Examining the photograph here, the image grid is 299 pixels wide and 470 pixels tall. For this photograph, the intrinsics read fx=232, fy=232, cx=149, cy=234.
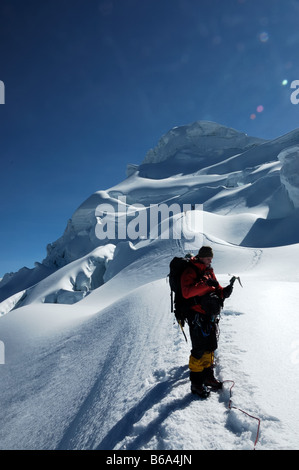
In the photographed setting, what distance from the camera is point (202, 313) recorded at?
9.50 ft

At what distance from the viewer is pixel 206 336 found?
292cm

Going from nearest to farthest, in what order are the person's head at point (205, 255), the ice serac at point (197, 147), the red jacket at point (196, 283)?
1. the red jacket at point (196, 283)
2. the person's head at point (205, 255)
3. the ice serac at point (197, 147)

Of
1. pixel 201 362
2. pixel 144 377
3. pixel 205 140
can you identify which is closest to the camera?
pixel 201 362

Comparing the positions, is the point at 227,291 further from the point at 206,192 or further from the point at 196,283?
the point at 206,192

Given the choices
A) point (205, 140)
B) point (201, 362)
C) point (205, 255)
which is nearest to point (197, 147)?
point (205, 140)

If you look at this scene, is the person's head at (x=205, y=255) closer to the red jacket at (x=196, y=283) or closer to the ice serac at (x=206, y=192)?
the red jacket at (x=196, y=283)

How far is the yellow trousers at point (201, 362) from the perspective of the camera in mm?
2836

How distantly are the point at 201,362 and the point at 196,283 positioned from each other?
1.02m

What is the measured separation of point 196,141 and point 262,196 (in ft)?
229

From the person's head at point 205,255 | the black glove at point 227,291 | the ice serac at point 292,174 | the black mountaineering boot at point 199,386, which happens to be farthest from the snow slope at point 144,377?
the ice serac at point 292,174

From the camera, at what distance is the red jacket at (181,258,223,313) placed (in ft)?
8.80

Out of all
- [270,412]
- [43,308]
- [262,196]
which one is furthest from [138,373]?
[262,196]
